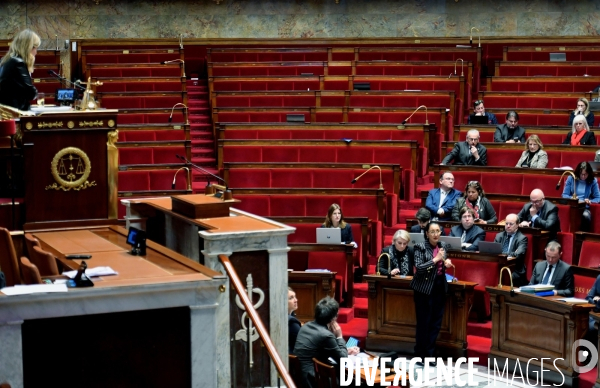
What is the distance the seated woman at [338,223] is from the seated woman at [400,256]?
248 mm

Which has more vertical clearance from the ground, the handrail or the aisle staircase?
the aisle staircase

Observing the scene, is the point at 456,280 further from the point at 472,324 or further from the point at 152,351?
the point at 152,351

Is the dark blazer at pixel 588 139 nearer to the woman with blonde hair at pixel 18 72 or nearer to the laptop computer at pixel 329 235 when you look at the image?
the laptop computer at pixel 329 235

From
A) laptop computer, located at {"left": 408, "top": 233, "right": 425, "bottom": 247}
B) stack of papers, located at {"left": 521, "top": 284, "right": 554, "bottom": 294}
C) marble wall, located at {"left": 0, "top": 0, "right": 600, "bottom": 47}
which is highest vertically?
marble wall, located at {"left": 0, "top": 0, "right": 600, "bottom": 47}

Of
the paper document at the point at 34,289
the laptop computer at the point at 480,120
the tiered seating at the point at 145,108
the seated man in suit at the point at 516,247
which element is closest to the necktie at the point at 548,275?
the seated man in suit at the point at 516,247

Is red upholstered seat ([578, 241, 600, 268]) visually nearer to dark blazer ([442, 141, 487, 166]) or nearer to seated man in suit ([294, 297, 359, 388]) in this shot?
dark blazer ([442, 141, 487, 166])

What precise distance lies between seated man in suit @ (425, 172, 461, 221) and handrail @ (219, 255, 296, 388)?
7.78 feet

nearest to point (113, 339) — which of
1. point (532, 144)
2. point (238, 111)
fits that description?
point (532, 144)

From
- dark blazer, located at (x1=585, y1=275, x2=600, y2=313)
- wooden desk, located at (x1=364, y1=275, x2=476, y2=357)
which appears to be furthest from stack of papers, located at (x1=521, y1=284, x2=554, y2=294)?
wooden desk, located at (x1=364, y1=275, x2=476, y2=357)

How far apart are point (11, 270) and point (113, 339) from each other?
1.24ft

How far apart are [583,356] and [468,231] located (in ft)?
3.00

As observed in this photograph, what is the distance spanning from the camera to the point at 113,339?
219 centimetres

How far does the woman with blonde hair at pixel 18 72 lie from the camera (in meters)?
3.05

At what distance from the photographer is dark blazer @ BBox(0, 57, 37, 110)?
305 centimetres
